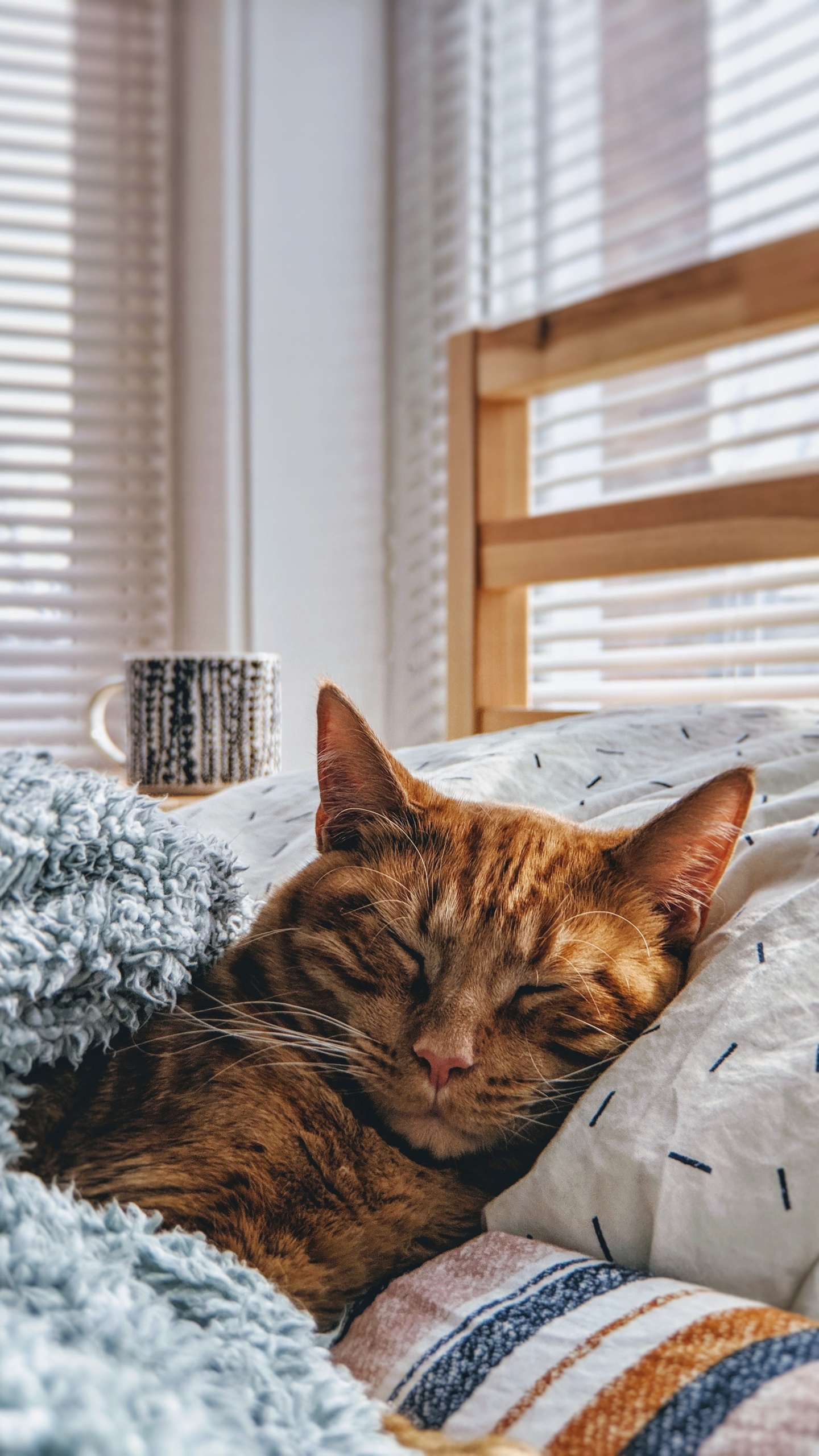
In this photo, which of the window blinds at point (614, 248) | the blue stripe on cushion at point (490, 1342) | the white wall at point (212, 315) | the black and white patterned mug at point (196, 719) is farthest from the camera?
the white wall at point (212, 315)

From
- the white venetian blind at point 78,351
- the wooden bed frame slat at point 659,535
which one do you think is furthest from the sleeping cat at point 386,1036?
the white venetian blind at point 78,351

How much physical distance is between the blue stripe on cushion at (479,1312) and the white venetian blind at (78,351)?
6.79ft

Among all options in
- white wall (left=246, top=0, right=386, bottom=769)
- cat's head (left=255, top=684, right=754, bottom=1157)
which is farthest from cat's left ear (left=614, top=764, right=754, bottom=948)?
white wall (left=246, top=0, right=386, bottom=769)

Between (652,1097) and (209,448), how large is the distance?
2.02 m

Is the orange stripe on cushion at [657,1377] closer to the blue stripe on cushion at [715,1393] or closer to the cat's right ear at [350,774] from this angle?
the blue stripe on cushion at [715,1393]

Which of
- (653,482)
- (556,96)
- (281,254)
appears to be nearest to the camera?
(653,482)

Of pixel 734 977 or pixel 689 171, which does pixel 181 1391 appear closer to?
pixel 734 977

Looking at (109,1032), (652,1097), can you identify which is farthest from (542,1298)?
(109,1032)

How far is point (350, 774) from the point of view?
0.78 metres

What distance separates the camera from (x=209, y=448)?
7.88 feet

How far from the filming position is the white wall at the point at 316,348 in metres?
2.35

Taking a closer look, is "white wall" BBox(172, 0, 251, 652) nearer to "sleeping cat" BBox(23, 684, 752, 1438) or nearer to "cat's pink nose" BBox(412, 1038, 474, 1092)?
"sleeping cat" BBox(23, 684, 752, 1438)

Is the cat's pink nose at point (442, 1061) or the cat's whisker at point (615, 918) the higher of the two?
the cat's whisker at point (615, 918)

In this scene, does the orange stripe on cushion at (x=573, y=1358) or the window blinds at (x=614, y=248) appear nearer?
the orange stripe on cushion at (x=573, y=1358)
